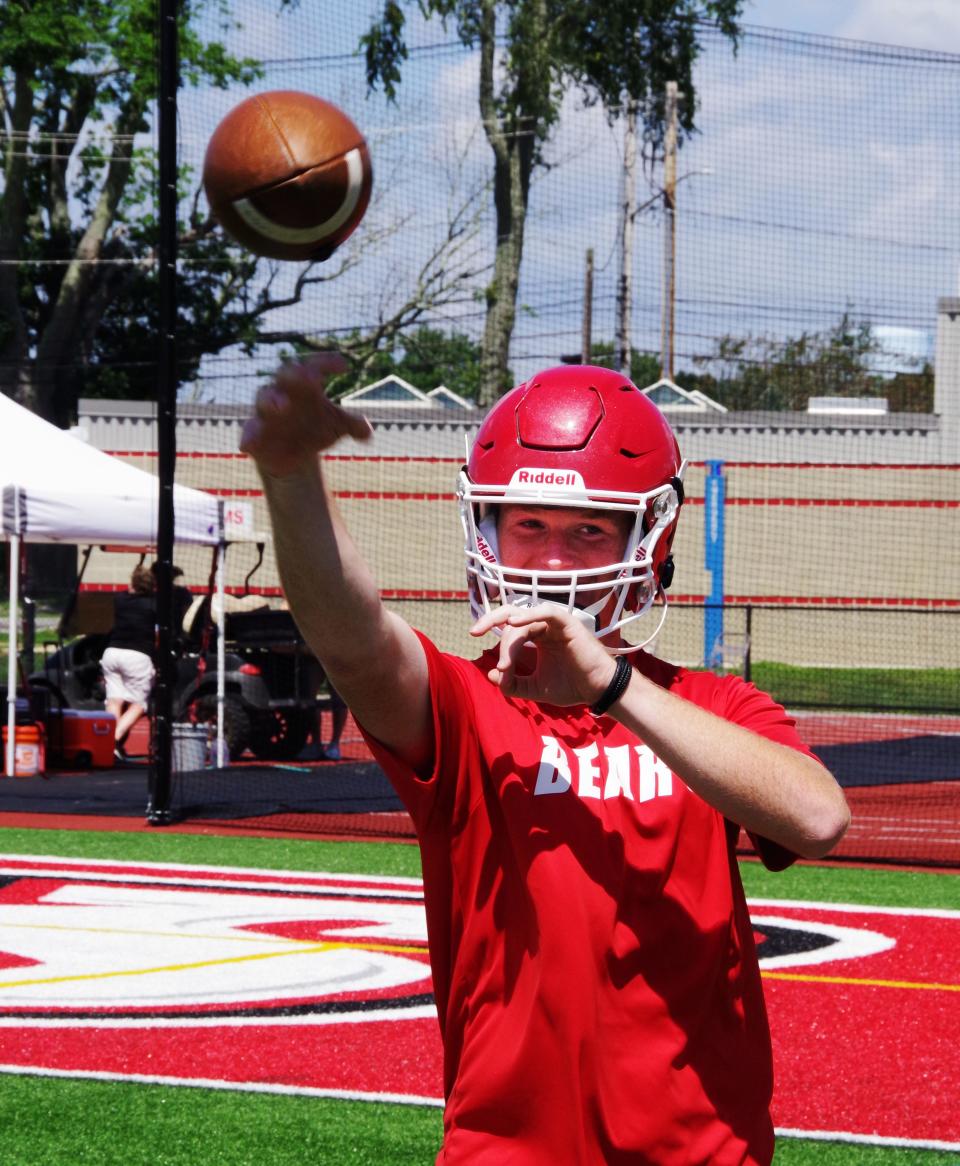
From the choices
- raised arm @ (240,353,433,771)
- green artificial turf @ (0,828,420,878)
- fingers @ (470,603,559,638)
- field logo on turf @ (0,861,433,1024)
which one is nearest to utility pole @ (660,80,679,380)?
green artificial turf @ (0,828,420,878)

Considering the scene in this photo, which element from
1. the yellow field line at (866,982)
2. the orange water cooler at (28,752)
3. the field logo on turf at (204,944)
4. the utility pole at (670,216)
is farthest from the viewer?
the utility pole at (670,216)

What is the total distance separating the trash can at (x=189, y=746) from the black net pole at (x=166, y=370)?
2.70m

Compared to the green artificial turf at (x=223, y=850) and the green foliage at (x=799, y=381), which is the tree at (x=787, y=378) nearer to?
the green foliage at (x=799, y=381)

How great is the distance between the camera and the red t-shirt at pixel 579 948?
7.20 feet

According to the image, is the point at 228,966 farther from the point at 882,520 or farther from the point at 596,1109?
the point at 882,520

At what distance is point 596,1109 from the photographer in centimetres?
219

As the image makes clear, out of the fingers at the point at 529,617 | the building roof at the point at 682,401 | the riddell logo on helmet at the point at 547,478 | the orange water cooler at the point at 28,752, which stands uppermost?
the building roof at the point at 682,401

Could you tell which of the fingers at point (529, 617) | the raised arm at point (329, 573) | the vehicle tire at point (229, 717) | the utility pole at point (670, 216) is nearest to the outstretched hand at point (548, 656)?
the fingers at point (529, 617)

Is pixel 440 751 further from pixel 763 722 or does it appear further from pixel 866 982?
pixel 866 982

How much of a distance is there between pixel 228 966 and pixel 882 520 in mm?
22092

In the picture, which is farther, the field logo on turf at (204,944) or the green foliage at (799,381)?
the green foliage at (799,381)

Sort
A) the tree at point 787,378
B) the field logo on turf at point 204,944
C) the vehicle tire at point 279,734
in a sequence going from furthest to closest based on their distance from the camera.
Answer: the tree at point 787,378
the vehicle tire at point 279,734
the field logo on turf at point 204,944

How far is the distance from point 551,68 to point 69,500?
5428mm

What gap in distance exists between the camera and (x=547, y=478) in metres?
2.32
